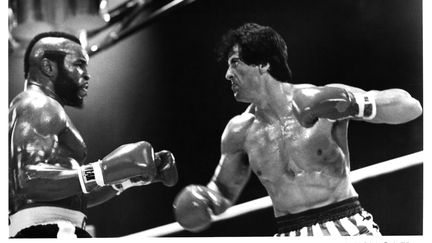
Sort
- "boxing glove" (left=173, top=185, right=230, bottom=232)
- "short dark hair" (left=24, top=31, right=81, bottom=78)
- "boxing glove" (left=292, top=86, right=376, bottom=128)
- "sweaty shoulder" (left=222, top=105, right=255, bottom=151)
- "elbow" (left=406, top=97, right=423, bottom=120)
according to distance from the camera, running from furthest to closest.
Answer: "short dark hair" (left=24, top=31, right=81, bottom=78) → "sweaty shoulder" (left=222, top=105, right=255, bottom=151) → "boxing glove" (left=173, top=185, right=230, bottom=232) → "elbow" (left=406, top=97, right=423, bottom=120) → "boxing glove" (left=292, top=86, right=376, bottom=128)

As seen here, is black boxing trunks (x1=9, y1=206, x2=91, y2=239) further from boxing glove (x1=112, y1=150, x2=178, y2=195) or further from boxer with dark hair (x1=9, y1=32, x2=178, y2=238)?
boxing glove (x1=112, y1=150, x2=178, y2=195)

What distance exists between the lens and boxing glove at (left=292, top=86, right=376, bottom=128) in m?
2.89

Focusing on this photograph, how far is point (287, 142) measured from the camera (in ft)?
10.3

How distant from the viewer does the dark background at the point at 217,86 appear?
314cm

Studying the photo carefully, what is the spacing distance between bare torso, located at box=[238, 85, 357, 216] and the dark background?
0.09m

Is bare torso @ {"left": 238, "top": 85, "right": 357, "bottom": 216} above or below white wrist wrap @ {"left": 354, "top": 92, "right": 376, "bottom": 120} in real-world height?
below

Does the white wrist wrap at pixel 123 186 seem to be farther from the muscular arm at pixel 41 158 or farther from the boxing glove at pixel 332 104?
the boxing glove at pixel 332 104

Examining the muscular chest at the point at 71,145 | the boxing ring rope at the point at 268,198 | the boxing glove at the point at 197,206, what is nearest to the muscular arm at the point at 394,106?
the boxing ring rope at the point at 268,198

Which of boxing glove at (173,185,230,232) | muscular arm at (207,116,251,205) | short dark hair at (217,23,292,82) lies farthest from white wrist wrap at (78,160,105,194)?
short dark hair at (217,23,292,82)

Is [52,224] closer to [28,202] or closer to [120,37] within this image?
[28,202]

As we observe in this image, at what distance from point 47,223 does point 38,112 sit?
0.51 metres

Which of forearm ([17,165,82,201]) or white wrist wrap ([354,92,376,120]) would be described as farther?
forearm ([17,165,82,201])

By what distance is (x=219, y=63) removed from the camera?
3281mm
